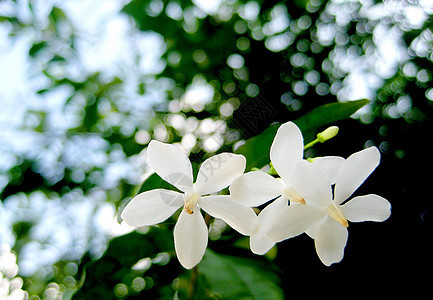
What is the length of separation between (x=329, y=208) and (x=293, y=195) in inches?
2.3

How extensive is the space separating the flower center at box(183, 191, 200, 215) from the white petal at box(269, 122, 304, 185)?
0.47ft

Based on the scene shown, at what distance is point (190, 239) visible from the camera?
533 millimetres

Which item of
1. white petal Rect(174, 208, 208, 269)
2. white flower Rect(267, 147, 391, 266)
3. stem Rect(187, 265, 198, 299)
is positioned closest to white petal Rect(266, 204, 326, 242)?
white flower Rect(267, 147, 391, 266)

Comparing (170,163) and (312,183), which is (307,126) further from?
(170,163)

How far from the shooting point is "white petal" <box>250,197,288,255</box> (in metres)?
0.52

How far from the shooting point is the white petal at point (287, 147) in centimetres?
51

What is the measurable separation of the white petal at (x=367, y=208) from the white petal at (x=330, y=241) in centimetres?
3

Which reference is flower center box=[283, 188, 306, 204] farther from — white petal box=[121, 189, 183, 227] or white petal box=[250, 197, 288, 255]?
white petal box=[121, 189, 183, 227]

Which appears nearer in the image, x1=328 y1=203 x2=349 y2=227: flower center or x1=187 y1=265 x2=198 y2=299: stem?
x1=328 y1=203 x2=349 y2=227: flower center

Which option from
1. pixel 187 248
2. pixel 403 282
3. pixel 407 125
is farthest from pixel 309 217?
pixel 407 125

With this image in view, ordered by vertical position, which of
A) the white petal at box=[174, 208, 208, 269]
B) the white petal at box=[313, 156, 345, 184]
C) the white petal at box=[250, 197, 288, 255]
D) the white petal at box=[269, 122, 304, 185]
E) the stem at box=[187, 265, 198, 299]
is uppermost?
the white petal at box=[269, 122, 304, 185]

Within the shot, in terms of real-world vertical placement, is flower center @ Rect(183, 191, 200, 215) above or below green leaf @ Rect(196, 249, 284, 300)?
above

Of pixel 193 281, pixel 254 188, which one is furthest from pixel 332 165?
pixel 193 281

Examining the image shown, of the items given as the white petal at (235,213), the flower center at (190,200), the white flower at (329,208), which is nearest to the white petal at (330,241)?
the white flower at (329,208)
